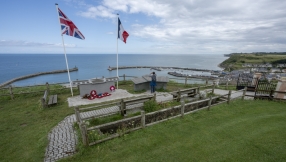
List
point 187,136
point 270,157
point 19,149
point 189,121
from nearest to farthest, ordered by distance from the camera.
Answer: point 270,157
point 19,149
point 187,136
point 189,121

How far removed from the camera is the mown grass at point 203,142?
4.09m

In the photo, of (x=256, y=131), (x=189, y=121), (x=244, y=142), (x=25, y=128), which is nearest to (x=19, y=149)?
(x=25, y=128)

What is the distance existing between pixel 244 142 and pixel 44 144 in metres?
6.90

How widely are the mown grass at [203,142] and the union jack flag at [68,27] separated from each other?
802cm

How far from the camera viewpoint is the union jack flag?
9.14 m

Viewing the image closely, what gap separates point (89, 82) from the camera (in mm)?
9883

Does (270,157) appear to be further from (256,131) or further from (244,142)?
(256,131)

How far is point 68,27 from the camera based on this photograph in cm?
941

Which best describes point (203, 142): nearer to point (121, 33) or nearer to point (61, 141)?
point (61, 141)

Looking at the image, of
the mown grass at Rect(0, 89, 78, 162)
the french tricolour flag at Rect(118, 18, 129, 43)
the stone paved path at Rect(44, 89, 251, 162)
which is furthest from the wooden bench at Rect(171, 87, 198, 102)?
the mown grass at Rect(0, 89, 78, 162)

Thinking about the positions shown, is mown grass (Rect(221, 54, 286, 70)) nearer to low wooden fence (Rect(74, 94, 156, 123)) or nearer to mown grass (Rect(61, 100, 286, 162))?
mown grass (Rect(61, 100, 286, 162))

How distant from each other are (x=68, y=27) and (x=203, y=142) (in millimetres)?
10297

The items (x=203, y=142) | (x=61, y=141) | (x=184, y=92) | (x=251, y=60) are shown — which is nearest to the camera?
(x=203, y=142)

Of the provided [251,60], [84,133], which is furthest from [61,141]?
[251,60]
